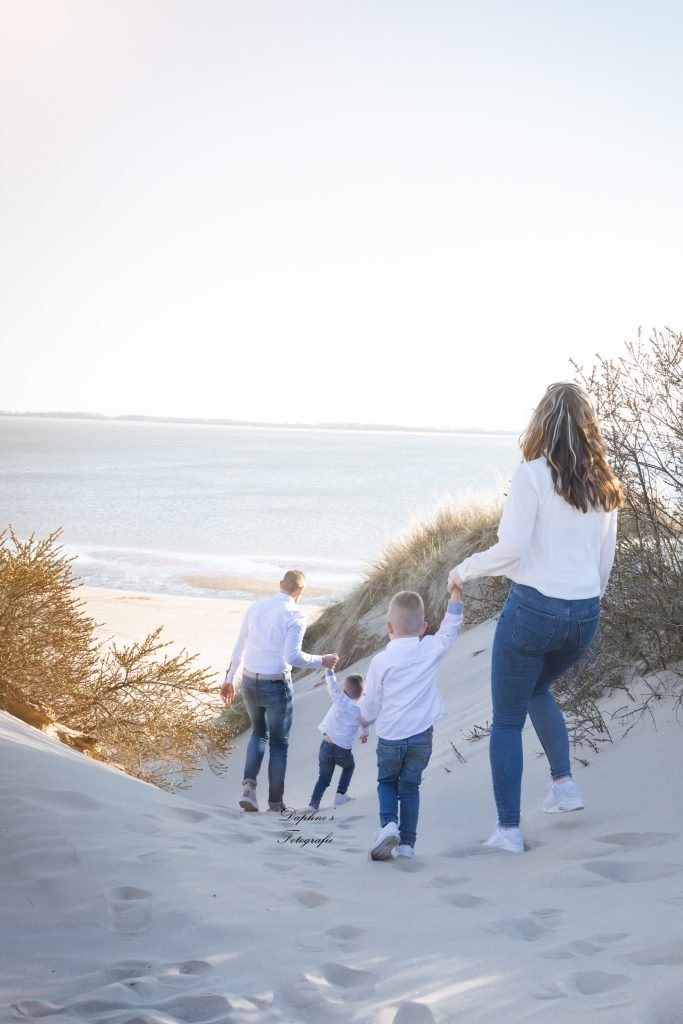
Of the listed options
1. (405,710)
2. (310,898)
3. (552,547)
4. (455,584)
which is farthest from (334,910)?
(552,547)

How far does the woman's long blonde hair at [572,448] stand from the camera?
423cm

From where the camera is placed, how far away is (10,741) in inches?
196

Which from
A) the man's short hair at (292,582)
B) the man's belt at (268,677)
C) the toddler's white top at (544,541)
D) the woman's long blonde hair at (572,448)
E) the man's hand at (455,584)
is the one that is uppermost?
the woman's long blonde hair at (572,448)

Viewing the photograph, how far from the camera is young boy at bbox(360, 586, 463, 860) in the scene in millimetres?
4992

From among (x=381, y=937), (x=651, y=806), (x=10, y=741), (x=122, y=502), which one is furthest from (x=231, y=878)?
(x=122, y=502)

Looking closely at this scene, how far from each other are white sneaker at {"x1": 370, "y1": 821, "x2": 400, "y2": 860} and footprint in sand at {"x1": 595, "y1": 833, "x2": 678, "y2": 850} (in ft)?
3.13

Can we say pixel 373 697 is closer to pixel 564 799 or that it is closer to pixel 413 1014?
pixel 564 799

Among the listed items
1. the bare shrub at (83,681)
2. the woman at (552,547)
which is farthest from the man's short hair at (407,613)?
the bare shrub at (83,681)

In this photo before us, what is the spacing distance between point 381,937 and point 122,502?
53310 mm

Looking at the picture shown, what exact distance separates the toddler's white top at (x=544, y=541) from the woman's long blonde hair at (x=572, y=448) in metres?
0.05

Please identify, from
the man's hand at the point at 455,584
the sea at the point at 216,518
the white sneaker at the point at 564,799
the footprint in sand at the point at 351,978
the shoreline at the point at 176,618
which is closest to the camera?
the footprint in sand at the point at 351,978

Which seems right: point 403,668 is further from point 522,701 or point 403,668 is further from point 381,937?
point 381,937

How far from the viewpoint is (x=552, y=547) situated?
4230 millimetres

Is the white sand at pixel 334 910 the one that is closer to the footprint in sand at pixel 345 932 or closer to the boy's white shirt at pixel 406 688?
the footprint in sand at pixel 345 932
